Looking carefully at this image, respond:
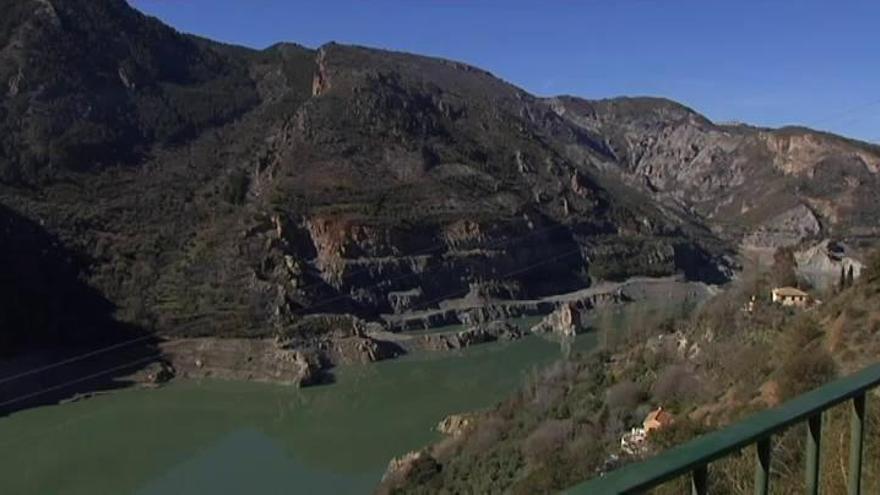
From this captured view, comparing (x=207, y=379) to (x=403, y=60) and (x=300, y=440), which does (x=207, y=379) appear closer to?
(x=300, y=440)

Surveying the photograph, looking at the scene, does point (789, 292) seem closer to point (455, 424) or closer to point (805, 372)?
point (455, 424)

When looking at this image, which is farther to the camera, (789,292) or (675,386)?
(789,292)

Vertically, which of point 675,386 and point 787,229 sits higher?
point 787,229

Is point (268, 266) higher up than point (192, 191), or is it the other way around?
A: point (192, 191)

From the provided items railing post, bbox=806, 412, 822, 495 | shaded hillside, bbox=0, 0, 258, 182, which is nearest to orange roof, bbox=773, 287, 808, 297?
railing post, bbox=806, 412, 822, 495

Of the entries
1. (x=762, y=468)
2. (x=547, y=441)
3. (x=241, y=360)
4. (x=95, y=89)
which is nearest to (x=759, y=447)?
(x=762, y=468)

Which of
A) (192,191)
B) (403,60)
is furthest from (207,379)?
(403,60)

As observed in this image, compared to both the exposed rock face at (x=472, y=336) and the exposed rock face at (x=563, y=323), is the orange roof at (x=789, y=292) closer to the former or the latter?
the exposed rock face at (x=563, y=323)
